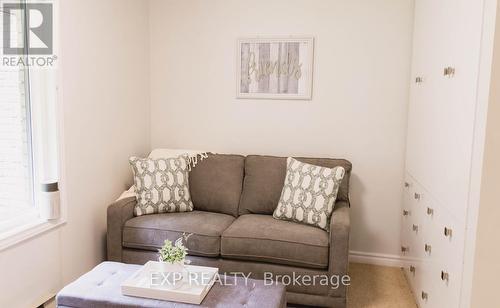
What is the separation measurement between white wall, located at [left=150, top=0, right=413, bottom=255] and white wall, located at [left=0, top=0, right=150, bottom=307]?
0.31m

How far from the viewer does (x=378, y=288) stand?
2.85 meters

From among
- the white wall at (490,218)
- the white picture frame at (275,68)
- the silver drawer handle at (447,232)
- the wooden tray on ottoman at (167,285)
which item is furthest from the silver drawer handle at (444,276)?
the white picture frame at (275,68)

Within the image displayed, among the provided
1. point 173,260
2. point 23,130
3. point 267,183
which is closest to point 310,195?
point 267,183

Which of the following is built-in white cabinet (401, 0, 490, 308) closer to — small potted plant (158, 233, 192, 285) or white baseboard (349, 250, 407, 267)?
white baseboard (349, 250, 407, 267)

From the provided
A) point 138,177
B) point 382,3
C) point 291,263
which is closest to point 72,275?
point 138,177

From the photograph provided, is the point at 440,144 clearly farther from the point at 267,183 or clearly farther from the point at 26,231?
the point at 26,231

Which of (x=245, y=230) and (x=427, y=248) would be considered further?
(x=245, y=230)

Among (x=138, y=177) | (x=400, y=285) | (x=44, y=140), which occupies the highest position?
(x=44, y=140)

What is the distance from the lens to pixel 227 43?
11.2ft

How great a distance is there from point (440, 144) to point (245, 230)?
1256 millimetres

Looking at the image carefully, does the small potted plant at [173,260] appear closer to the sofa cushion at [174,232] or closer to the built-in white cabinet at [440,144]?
the sofa cushion at [174,232]

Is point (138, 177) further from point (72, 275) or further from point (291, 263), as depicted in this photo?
point (291, 263)

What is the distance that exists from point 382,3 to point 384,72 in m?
0.52

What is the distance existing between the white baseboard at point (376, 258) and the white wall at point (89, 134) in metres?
1.99
